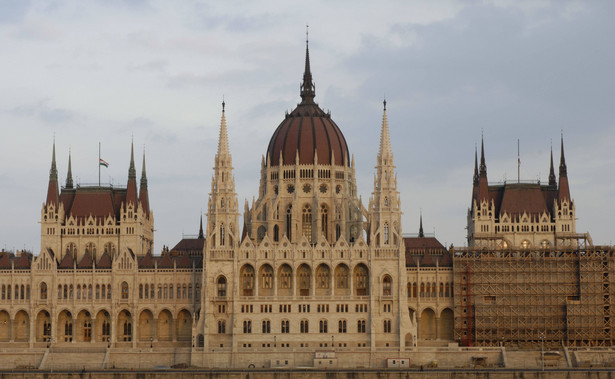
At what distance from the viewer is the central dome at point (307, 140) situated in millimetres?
191875

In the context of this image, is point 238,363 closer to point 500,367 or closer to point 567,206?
point 500,367

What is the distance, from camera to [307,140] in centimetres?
19212

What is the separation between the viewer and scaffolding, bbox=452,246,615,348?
17575cm

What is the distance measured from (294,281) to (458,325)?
21.8 metres

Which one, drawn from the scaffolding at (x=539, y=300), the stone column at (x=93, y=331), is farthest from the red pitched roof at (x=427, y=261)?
the stone column at (x=93, y=331)

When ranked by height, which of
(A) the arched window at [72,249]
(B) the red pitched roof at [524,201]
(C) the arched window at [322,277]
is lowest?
(C) the arched window at [322,277]

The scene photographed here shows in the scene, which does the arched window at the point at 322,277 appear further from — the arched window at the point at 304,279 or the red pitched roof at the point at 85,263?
the red pitched roof at the point at 85,263

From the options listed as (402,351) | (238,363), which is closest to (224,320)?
(238,363)

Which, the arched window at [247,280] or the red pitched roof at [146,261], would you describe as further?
the red pitched roof at [146,261]

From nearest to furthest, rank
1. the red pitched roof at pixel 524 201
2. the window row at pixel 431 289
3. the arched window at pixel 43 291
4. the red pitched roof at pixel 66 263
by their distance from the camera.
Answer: the window row at pixel 431 289
the arched window at pixel 43 291
the red pitched roof at pixel 66 263
the red pitched roof at pixel 524 201

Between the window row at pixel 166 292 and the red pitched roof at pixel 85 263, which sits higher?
the red pitched roof at pixel 85 263

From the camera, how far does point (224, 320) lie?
176 m

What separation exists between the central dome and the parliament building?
0.23 m

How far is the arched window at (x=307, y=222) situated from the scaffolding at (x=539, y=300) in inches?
950
